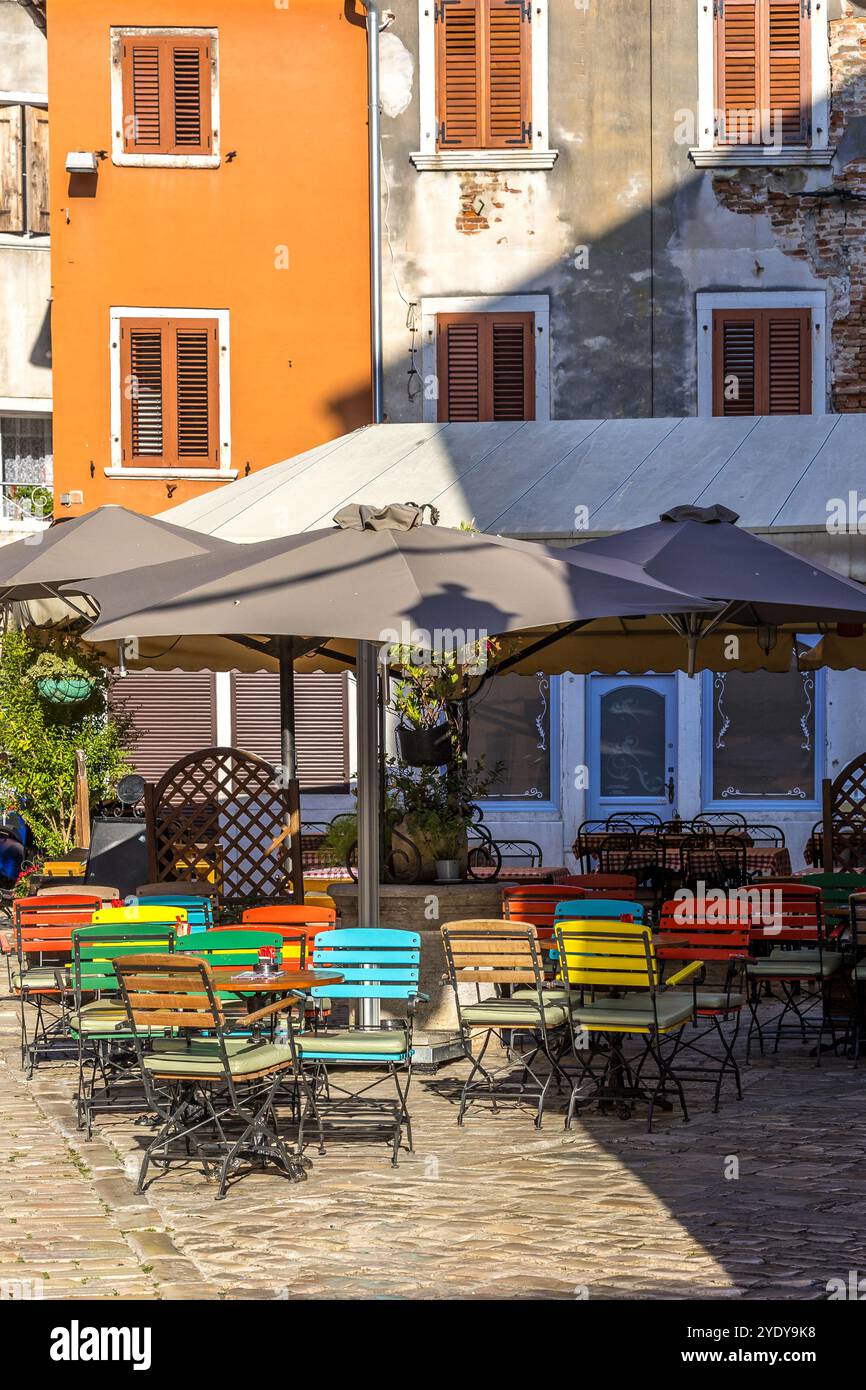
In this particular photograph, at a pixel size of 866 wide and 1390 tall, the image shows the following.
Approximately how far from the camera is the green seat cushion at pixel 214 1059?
716 centimetres

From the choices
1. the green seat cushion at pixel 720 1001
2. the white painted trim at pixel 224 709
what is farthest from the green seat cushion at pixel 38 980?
the white painted trim at pixel 224 709

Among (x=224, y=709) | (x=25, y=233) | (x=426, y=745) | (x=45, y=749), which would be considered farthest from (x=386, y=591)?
(x=25, y=233)

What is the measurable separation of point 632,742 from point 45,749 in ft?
19.1

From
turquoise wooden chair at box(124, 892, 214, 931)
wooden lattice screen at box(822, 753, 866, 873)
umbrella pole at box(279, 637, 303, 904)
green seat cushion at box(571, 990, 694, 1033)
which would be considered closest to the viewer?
green seat cushion at box(571, 990, 694, 1033)

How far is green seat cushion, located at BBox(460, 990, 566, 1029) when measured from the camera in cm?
849

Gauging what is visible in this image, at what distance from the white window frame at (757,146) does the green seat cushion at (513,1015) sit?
11617 millimetres

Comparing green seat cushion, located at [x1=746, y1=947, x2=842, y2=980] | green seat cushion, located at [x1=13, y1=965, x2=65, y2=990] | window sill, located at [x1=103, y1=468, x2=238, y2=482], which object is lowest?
green seat cushion, located at [x1=13, y1=965, x2=65, y2=990]

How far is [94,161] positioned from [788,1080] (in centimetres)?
1252

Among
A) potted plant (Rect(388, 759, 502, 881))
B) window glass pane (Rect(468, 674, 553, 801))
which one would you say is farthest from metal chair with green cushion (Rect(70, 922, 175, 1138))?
window glass pane (Rect(468, 674, 553, 801))

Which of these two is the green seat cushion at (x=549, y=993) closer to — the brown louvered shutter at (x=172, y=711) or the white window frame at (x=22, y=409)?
the brown louvered shutter at (x=172, y=711)

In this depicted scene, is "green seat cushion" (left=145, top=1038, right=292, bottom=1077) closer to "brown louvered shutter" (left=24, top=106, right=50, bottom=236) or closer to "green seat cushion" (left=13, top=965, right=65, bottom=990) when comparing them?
"green seat cushion" (left=13, top=965, right=65, bottom=990)

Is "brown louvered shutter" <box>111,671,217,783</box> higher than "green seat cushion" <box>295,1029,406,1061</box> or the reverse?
higher

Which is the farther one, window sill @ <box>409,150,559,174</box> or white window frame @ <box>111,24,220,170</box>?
white window frame @ <box>111,24,220,170</box>

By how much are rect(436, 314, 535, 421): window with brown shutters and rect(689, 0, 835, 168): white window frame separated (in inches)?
94.2
